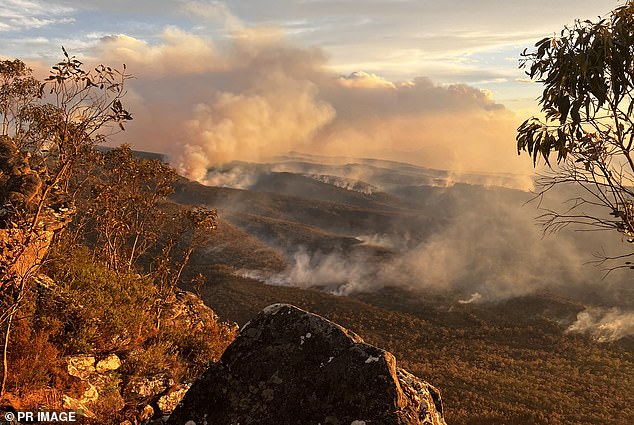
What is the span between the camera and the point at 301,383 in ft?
18.5

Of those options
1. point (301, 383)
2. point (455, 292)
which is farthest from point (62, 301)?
point (455, 292)

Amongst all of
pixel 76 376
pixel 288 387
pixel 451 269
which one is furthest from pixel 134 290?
pixel 451 269

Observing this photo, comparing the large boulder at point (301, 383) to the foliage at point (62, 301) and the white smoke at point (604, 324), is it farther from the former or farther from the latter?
the white smoke at point (604, 324)

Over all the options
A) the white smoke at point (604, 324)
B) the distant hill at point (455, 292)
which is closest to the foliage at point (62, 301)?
the distant hill at point (455, 292)

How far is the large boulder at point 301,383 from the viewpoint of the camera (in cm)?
538

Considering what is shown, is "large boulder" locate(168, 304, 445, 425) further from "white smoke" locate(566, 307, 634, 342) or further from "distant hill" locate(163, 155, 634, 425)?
"white smoke" locate(566, 307, 634, 342)

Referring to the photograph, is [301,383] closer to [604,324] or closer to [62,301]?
[62,301]

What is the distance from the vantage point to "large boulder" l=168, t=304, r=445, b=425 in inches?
212

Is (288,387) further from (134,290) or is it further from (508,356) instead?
(508,356)

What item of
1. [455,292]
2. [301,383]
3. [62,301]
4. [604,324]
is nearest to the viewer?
[301,383]

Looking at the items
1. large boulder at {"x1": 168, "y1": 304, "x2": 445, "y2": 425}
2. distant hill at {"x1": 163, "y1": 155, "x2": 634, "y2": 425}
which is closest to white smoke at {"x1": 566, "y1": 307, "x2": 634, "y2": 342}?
distant hill at {"x1": 163, "y1": 155, "x2": 634, "y2": 425}

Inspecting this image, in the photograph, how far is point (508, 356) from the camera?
53.2 metres

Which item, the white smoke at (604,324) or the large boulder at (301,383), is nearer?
the large boulder at (301,383)

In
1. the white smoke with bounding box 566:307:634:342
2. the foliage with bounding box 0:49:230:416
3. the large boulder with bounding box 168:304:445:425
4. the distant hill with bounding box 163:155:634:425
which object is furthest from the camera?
the white smoke with bounding box 566:307:634:342
